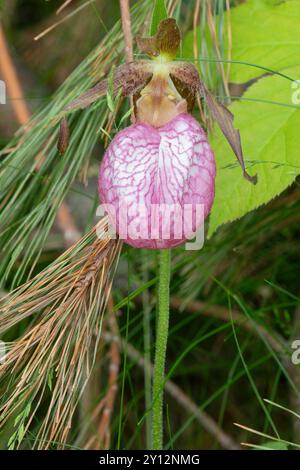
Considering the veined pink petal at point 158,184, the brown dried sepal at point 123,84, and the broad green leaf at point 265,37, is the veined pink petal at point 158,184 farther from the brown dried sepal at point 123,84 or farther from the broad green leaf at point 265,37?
the broad green leaf at point 265,37

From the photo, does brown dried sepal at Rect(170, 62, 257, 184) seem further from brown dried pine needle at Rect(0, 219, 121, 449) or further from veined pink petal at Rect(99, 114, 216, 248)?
brown dried pine needle at Rect(0, 219, 121, 449)

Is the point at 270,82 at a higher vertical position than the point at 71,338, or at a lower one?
higher

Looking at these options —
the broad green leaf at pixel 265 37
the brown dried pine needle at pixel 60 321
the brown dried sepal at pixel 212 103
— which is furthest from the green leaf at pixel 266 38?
the brown dried pine needle at pixel 60 321

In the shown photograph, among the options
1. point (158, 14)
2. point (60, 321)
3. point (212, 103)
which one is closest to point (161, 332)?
point (60, 321)

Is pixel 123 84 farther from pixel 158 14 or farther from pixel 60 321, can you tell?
pixel 60 321
